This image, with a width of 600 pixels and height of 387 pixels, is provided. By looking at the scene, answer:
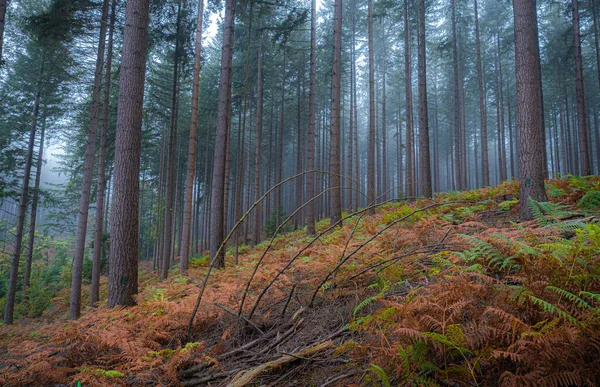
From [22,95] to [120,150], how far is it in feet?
50.7

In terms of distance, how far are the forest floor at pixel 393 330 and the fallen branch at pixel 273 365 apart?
12mm

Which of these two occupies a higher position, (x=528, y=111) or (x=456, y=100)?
(x=456, y=100)

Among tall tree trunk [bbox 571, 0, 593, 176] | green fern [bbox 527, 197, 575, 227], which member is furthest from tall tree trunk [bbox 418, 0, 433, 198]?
green fern [bbox 527, 197, 575, 227]

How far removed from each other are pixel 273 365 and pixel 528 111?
644 centimetres

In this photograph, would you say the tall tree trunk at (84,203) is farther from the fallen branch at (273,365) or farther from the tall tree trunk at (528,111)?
the tall tree trunk at (528,111)

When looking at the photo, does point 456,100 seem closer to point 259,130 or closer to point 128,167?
point 259,130

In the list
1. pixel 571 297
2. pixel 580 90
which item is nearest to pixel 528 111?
pixel 571 297

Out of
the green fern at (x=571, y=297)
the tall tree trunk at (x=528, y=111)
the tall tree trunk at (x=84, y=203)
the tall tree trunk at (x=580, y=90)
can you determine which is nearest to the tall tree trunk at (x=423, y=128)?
the tall tree trunk at (x=580, y=90)

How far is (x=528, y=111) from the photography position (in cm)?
560

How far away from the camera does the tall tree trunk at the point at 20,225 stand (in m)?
12.0

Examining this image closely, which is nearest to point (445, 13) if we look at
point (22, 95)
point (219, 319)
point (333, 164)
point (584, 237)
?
point (333, 164)

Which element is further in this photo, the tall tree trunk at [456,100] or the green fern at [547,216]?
the tall tree trunk at [456,100]

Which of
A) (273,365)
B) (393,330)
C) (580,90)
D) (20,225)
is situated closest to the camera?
(393,330)

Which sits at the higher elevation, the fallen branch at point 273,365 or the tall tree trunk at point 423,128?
the tall tree trunk at point 423,128
